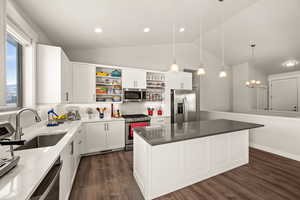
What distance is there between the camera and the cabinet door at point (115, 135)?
309 cm

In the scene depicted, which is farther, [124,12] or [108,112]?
[108,112]

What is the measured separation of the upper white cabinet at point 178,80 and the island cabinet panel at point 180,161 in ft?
7.34

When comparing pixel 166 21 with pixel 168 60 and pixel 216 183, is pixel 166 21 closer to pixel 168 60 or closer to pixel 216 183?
pixel 168 60

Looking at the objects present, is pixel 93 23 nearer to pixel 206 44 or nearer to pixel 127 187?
pixel 127 187

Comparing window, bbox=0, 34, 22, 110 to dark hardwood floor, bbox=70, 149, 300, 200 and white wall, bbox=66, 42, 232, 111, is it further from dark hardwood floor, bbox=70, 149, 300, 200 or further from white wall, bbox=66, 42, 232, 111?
dark hardwood floor, bbox=70, 149, 300, 200

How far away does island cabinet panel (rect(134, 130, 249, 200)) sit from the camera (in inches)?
65.7

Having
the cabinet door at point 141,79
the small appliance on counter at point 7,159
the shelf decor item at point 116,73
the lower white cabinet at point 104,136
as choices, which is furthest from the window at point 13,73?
the cabinet door at point 141,79

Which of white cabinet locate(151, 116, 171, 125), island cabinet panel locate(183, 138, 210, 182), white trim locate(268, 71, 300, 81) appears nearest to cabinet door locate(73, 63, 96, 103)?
white cabinet locate(151, 116, 171, 125)

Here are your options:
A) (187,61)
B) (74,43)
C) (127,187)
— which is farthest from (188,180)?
(187,61)

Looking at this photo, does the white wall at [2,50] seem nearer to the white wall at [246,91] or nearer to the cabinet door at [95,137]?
the cabinet door at [95,137]

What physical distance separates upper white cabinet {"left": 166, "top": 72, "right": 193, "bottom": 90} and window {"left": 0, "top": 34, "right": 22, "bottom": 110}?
338 cm

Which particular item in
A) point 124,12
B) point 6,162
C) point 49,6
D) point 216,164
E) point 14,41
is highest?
point 124,12

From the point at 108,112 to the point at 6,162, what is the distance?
2.76m

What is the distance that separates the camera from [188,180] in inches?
76.0
